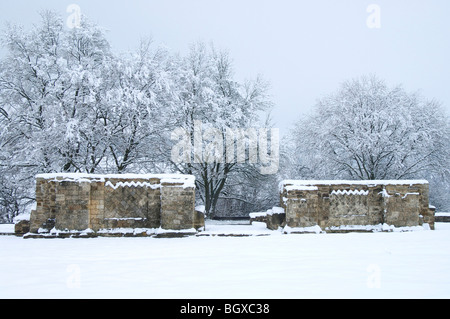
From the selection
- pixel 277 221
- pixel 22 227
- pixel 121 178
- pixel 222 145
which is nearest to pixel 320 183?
pixel 277 221

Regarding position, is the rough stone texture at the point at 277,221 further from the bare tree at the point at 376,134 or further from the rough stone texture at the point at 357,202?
the bare tree at the point at 376,134

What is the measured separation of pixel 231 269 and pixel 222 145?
13.7 metres

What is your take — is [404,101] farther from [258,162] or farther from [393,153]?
[258,162]

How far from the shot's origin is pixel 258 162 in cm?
1941

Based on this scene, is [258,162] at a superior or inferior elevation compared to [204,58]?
inferior

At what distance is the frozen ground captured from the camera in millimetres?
3898

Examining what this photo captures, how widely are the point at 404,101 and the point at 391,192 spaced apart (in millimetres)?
13705

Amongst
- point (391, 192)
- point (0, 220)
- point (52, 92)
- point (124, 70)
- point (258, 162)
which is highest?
point (124, 70)

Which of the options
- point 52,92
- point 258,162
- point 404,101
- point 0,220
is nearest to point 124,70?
point 52,92

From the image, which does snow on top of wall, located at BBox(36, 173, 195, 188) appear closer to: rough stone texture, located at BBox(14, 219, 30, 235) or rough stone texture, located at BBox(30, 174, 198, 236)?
rough stone texture, located at BBox(30, 174, 198, 236)

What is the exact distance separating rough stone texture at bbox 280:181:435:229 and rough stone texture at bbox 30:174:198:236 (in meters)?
2.93

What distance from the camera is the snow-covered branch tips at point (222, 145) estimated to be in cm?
1820

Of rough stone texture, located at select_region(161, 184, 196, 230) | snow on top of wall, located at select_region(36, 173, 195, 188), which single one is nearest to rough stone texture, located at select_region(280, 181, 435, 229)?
rough stone texture, located at select_region(161, 184, 196, 230)

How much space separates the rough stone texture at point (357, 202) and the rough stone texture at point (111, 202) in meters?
2.93
